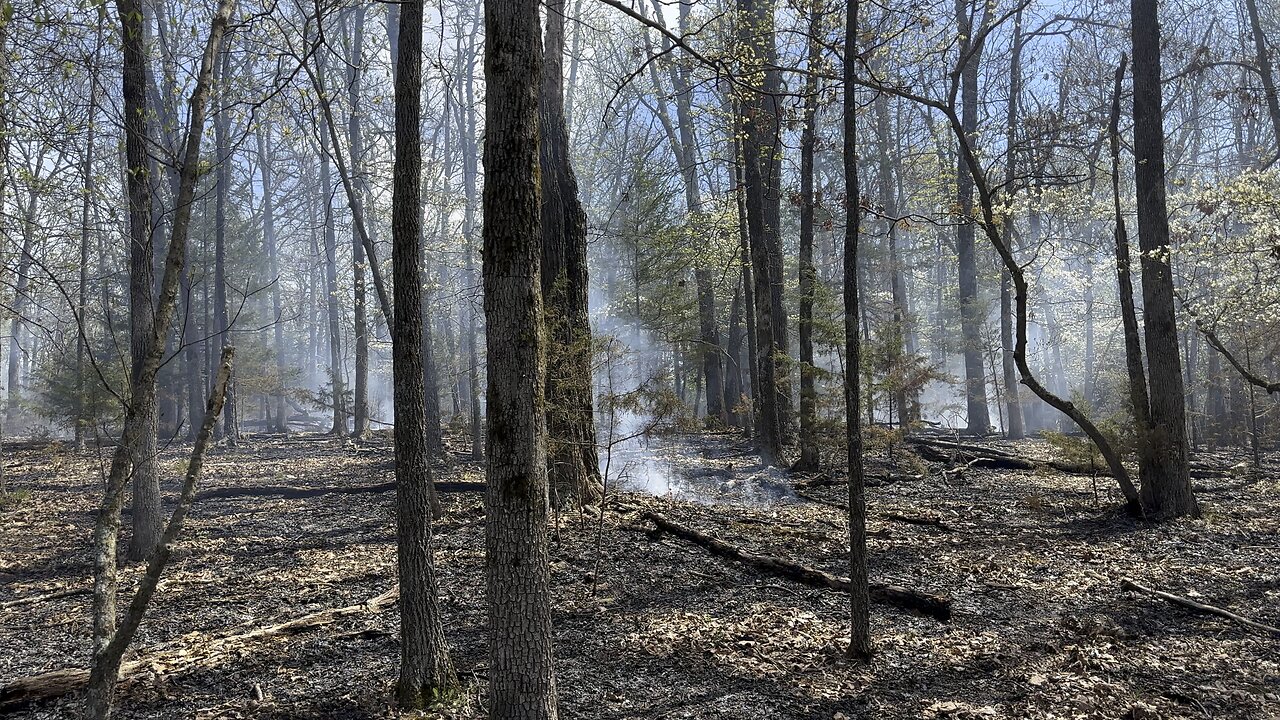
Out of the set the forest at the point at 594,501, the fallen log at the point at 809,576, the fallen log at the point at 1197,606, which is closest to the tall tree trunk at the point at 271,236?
the forest at the point at 594,501

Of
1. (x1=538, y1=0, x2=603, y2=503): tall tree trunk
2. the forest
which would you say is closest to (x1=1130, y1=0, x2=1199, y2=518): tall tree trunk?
the forest

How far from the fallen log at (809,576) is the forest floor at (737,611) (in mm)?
115

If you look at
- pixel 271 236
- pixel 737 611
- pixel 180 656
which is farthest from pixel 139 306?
pixel 271 236

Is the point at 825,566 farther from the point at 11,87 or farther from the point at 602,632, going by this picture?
the point at 11,87

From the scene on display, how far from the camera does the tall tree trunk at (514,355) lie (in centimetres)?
355

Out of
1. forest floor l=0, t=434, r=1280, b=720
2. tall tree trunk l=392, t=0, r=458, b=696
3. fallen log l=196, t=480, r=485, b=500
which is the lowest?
forest floor l=0, t=434, r=1280, b=720

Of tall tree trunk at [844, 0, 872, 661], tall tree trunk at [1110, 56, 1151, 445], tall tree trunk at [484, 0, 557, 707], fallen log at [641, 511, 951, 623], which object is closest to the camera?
tall tree trunk at [484, 0, 557, 707]

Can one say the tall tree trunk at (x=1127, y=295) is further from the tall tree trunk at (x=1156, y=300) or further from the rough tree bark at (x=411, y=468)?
the rough tree bark at (x=411, y=468)

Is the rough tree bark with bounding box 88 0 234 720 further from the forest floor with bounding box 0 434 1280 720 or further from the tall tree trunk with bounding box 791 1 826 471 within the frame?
the tall tree trunk with bounding box 791 1 826 471

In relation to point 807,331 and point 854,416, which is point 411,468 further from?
point 807,331

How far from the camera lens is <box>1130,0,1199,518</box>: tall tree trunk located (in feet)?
30.1

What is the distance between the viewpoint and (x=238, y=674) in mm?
5293

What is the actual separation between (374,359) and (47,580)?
62.0 m

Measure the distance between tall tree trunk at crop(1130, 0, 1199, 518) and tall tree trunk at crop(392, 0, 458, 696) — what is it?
868 centimetres
